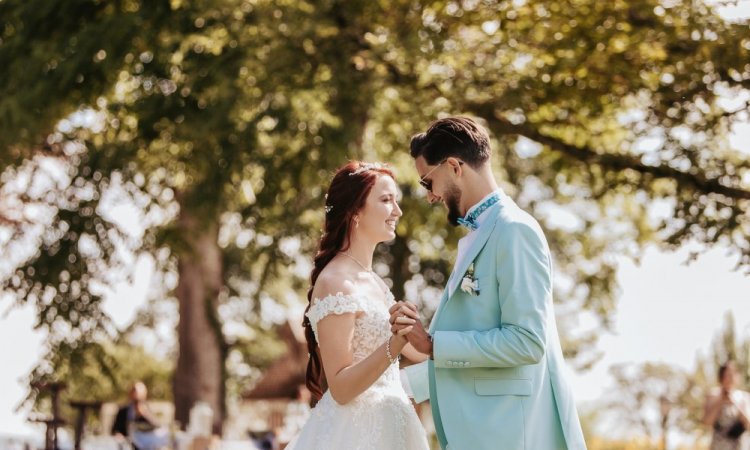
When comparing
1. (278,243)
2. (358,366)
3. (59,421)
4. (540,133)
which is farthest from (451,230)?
(358,366)

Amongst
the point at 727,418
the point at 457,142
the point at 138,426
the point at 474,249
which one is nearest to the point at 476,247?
the point at 474,249

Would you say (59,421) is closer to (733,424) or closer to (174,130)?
(174,130)

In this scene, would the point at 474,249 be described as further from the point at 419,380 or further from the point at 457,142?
the point at 419,380

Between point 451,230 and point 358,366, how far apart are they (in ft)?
42.9

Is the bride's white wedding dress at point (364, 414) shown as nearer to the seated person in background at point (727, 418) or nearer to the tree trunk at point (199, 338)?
the seated person in background at point (727, 418)

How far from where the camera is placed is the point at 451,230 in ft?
58.0

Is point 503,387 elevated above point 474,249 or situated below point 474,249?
below

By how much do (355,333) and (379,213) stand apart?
56 cm

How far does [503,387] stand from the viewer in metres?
4.28

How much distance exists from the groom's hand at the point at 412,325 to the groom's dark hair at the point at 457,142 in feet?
1.90

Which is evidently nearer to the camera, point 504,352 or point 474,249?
point 504,352

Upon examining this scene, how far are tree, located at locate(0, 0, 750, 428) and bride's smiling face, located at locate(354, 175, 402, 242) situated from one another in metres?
7.27

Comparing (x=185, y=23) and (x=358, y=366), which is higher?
(x=358, y=366)

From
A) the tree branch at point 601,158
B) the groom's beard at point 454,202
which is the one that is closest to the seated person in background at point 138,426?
the tree branch at point 601,158
